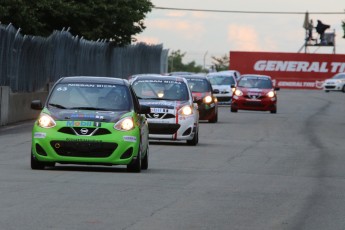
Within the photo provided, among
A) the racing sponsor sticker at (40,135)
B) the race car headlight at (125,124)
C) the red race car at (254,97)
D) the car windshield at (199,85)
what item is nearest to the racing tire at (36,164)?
the racing sponsor sticker at (40,135)

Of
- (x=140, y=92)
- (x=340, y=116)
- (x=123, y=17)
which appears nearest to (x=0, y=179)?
(x=140, y=92)

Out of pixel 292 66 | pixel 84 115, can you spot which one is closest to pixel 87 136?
pixel 84 115

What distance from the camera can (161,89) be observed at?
27906mm

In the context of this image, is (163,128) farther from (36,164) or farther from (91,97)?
(36,164)

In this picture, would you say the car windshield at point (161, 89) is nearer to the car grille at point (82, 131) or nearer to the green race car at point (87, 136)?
the green race car at point (87, 136)

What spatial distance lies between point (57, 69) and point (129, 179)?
28066 mm

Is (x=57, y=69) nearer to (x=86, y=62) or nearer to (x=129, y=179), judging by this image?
(x=86, y=62)

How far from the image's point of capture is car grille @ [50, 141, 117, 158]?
17906 mm

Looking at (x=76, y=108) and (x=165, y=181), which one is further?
(x=76, y=108)

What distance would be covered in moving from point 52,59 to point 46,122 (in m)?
25.9

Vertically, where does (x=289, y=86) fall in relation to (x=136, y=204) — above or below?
below

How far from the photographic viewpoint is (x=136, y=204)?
1351 cm

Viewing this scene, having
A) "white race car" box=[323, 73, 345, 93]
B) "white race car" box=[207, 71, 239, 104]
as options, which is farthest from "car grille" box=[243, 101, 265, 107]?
"white race car" box=[323, 73, 345, 93]

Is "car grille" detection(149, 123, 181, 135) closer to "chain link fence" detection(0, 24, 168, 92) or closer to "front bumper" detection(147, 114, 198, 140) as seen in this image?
"front bumper" detection(147, 114, 198, 140)
